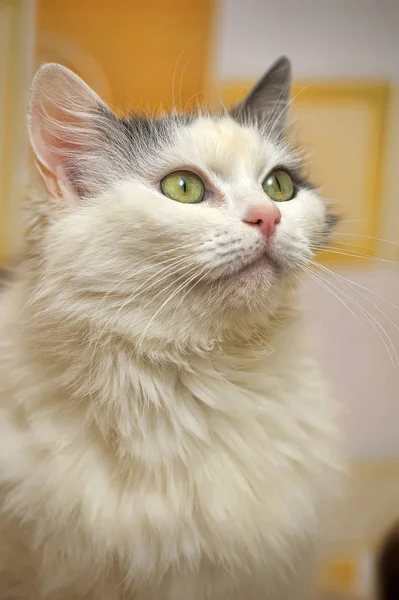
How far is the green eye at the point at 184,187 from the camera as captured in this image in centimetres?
83

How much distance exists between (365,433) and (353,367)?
158mm

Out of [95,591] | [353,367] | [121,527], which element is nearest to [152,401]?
[121,527]

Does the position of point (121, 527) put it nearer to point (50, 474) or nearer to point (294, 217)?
point (50, 474)

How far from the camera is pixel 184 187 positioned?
84cm

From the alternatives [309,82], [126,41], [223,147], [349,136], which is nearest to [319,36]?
[309,82]

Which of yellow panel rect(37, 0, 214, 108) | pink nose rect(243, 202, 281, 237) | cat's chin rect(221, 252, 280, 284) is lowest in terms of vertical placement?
cat's chin rect(221, 252, 280, 284)

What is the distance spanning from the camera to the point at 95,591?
83cm

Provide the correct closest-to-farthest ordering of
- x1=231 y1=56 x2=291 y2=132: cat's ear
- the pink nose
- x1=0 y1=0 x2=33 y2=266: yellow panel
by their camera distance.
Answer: the pink nose
x1=231 y1=56 x2=291 y2=132: cat's ear
x1=0 y1=0 x2=33 y2=266: yellow panel

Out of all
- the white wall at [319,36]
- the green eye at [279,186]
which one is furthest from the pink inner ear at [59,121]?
the white wall at [319,36]

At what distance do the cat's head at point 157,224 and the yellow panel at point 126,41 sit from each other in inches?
16.5

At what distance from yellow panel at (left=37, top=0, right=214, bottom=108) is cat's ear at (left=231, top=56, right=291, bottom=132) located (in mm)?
278

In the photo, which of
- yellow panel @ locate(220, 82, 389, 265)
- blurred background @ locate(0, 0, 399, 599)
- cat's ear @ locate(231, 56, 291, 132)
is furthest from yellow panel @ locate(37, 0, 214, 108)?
cat's ear @ locate(231, 56, 291, 132)

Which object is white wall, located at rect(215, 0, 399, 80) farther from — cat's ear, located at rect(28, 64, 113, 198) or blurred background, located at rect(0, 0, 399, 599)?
cat's ear, located at rect(28, 64, 113, 198)

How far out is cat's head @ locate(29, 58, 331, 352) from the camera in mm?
771
